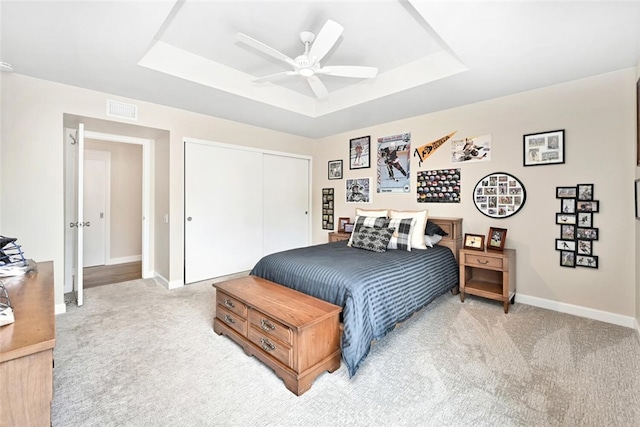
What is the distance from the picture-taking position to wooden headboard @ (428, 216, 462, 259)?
3426 mm

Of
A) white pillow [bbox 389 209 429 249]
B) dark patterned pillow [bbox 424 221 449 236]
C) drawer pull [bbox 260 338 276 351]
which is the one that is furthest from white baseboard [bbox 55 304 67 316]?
dark patterned pillow [bbox 424 221 449 236]

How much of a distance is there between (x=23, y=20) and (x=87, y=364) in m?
2.38

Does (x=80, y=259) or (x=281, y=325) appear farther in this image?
(x=80, y=259)

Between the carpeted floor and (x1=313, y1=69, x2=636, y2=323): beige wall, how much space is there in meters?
0.38

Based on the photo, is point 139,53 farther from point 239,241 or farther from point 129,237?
point 129,237

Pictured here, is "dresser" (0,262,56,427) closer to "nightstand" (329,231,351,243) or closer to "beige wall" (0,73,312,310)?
"beige wall" (0,73,312,310)

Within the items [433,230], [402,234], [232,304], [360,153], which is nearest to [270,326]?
[232,304]

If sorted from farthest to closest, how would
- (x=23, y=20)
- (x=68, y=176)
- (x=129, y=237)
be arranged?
(x=129, y=237)
(x=68, y=176)
(x=23, y=20)

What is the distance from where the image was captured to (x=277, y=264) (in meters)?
2.62

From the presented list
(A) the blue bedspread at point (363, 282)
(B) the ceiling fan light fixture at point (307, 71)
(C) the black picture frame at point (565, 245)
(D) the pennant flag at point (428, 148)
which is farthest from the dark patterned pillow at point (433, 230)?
(B) the ceiling fan light fixture at point (307, 71)

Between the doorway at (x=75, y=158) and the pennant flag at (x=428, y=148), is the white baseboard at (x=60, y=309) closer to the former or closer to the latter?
the doorway at (x=75, y=158)

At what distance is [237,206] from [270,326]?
2.74 meters

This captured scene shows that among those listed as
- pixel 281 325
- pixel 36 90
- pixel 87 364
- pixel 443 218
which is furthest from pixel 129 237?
pixel 443 218

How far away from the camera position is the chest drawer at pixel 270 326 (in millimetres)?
1794
